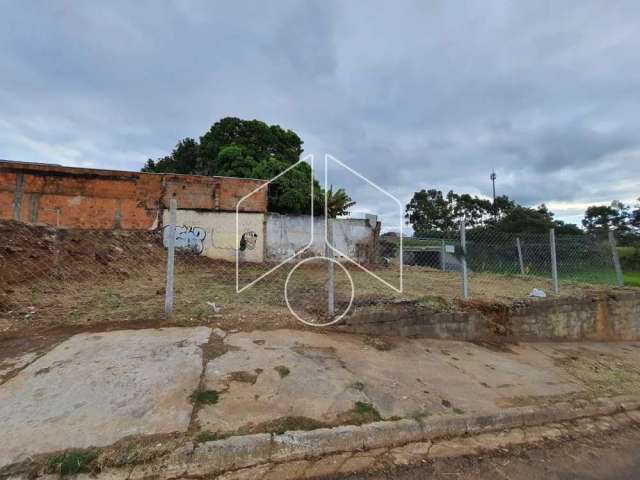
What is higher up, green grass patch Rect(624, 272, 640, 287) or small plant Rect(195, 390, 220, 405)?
green grass patch Rect(624, 272, 640, 287)

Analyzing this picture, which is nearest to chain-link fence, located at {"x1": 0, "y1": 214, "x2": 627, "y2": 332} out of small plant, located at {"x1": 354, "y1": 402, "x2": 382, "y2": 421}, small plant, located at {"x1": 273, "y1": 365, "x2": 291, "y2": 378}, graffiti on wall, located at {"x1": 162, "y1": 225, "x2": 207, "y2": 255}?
small plant, located at {"x1": 273, "y1": 365, "x2": 291, "y2": 378}

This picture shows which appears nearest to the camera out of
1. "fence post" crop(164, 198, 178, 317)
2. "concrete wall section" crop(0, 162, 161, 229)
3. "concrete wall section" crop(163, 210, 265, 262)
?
"fence post" crop(164, 198, 178, 317)

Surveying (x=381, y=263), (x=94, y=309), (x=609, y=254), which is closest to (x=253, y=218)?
(x=381, y=263)

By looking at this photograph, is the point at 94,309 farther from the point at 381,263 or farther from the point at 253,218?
the point at 381,263

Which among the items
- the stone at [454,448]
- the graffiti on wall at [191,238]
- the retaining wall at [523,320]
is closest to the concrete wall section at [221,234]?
the graffiti on wall at [191,238]

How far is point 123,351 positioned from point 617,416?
16.7 ft

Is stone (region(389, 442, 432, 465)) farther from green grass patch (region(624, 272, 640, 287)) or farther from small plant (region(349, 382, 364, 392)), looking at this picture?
green grass patch (region(624, 272, 640, 287))

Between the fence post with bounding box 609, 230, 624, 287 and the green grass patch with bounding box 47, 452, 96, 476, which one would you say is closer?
the green grass patch with bounding box 47, 452, 96, 476

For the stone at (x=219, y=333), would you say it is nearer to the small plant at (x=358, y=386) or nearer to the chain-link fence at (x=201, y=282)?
the chain-link fence at (x=201, y=282)

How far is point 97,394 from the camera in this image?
250cm

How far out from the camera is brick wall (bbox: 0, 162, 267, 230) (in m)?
12.5

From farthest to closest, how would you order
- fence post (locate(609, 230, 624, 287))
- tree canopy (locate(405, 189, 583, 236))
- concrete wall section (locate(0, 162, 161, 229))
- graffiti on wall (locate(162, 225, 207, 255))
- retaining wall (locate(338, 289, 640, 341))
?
tree canopy (locate(405, 189, 583, 236)) < graffiti on wall (locate(162, 225, 207, 255)) < concrete wall section (locate(0, 162, 161, 229)) < fence post (locate(609, 230, 624, 287)) < retaining wall (locate(338, 289, 640, 341))

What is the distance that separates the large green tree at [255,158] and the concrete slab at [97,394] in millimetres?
10925

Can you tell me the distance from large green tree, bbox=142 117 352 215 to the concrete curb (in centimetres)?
1160
